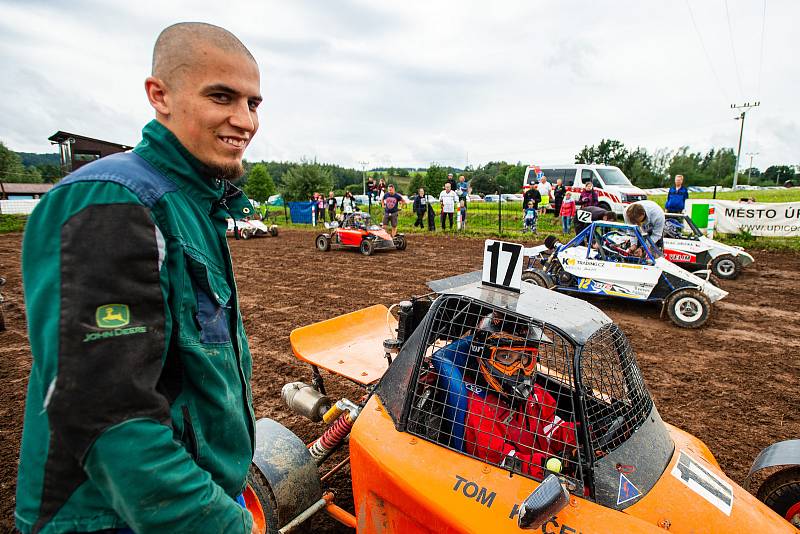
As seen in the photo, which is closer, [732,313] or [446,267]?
[732,313]

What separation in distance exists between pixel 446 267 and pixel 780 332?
6154mm

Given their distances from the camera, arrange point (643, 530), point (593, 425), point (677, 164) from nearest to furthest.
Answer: point (643, 530) → point (593, 425) → point (677, 164)

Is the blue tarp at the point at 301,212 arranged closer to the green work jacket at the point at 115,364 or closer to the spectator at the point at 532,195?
the spectator at the point at 532,195

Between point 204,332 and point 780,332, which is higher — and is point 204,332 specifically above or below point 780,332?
above

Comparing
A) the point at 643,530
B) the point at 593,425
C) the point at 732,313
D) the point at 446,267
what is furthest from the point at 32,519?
the point at 446,267

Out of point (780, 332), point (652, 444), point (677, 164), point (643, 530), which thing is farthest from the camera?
point (677, 164)

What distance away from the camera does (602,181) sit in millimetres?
16812

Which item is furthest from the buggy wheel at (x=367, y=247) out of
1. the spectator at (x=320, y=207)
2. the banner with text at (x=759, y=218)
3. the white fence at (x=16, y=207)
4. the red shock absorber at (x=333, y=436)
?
the white fence at (x=16, y=207)

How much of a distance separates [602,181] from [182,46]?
18.0 m

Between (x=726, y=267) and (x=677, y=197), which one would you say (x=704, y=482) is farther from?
(x=677, y=197)

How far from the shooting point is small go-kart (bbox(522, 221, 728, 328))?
6484 mm

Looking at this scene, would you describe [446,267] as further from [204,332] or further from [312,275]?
[204,332]

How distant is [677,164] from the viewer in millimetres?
76688

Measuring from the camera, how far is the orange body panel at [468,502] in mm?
1733
